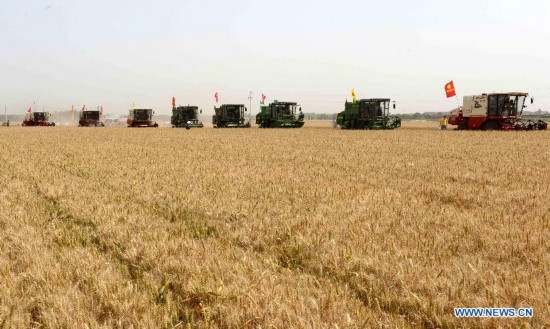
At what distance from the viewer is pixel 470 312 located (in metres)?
2.56

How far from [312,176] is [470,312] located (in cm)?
582

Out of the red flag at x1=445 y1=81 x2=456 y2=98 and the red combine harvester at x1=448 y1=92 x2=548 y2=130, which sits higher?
the red flag at x1=445 y1=81 x2=456 y2=98

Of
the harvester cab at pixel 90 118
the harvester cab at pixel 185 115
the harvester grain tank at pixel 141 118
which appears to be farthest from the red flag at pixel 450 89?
the harvester cab at pixel 90 118

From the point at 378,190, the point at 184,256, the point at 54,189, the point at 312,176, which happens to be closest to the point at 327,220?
the point at 184,256

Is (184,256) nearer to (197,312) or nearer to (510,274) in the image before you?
(197,312)

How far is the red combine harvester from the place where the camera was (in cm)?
2827

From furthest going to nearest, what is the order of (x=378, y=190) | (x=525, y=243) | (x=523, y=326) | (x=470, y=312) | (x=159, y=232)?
(x=378, y=190), (x=159, y=232), (x=525, y=243), (x=470, y=312), (x=523, y=326)

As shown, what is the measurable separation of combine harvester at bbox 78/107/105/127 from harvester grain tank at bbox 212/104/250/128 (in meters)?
23.4

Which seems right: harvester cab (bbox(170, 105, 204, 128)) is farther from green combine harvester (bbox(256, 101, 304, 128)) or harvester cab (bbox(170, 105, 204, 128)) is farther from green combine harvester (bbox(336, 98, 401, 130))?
green combine harvester (bbox(336, 98, 401, 130))

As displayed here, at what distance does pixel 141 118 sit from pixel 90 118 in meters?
12.6

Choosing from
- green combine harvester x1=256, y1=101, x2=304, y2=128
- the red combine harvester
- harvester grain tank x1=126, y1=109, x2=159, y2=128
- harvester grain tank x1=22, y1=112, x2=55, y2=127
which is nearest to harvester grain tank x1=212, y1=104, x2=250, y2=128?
green combine harvester x1=256, y1=101, x2=304, y2=128

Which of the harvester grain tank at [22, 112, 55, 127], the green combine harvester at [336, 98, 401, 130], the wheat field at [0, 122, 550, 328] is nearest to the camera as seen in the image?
the wheat field at [0, 122, 550, 328]

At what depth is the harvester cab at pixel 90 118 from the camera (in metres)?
59.1

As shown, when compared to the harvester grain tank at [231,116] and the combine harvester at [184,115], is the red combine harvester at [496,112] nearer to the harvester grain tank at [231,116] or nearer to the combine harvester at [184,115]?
the harvester grain tank at [231,116]
